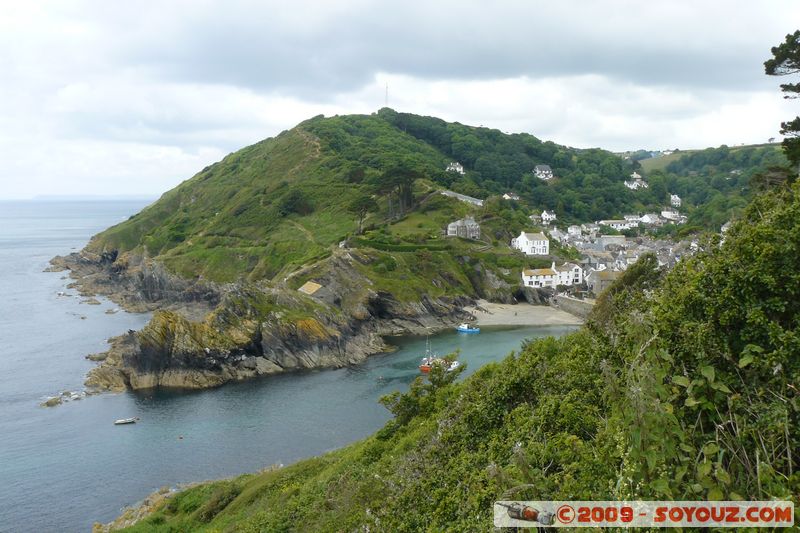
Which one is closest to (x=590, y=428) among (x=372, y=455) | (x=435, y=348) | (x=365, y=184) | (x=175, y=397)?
(x=372, y=455)

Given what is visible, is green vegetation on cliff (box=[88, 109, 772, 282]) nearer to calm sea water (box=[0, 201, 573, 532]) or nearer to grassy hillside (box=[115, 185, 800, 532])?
calm sea water (box=[0, 201, 573, 532])

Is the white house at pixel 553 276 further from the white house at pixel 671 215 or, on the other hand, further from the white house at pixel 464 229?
the white house at pixel 671 215

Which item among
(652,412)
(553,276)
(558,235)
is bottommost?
(553,276)

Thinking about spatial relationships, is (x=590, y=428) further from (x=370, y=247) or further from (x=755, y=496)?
(x=370, y=247)

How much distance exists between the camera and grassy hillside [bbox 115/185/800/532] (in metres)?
7.77

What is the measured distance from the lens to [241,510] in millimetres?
28656

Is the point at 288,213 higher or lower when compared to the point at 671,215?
higher

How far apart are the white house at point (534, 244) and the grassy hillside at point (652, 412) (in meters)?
105

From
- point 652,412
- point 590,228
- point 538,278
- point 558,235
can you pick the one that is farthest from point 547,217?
point 652,412

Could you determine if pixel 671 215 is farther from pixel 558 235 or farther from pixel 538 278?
pixel 538 278

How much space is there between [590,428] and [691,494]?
14.9ft

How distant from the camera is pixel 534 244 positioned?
4756 inches

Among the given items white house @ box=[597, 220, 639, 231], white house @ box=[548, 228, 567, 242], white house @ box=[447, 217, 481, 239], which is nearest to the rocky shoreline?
white house @ box=[447, 217, 481, 239]

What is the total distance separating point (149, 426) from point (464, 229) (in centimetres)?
8090
